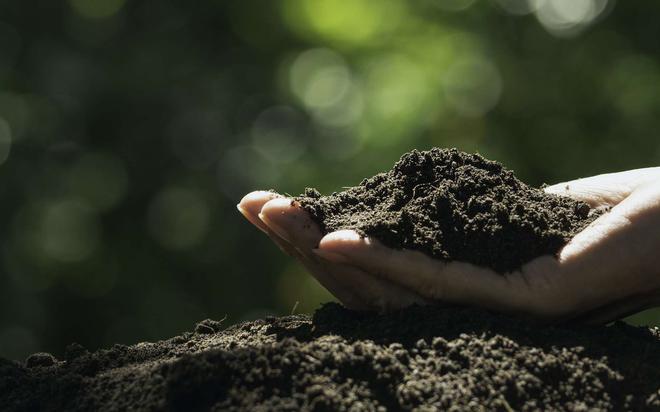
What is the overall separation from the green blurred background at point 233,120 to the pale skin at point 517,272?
3.23 metres

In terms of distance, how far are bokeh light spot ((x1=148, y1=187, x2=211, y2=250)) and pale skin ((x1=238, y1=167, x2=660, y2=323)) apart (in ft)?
11.4

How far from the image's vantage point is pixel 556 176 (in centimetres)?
631

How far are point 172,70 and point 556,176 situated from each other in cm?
325

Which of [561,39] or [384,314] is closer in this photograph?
[384,314]

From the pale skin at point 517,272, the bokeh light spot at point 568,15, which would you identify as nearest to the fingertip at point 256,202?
the pale skin at point 517,272

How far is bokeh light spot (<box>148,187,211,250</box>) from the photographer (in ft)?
20.2

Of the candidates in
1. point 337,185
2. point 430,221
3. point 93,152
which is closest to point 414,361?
point 430,221

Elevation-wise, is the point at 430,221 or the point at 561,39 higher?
the point at 561,39

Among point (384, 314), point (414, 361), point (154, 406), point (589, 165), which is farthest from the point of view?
point (589, 165)

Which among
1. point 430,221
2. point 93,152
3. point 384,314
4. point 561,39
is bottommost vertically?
point 384,314

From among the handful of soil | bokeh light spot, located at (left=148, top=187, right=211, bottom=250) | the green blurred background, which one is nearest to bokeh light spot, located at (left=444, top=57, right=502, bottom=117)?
the green blurred background

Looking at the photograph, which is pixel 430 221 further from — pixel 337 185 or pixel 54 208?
pixel 54 208

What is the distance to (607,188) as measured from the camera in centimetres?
307

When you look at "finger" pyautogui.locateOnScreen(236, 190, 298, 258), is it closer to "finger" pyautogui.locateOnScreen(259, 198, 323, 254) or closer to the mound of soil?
"finger" pyautogui.locateOnScreen(259, 198, 323, 254)
